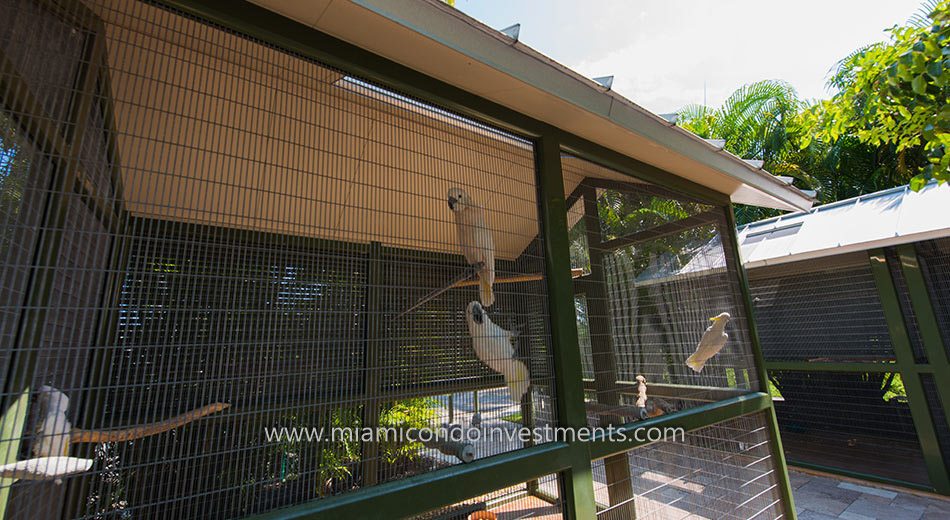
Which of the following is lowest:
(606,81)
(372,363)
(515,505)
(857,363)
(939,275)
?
(515,505)

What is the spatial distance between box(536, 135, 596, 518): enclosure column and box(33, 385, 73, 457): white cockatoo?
5.29 ft

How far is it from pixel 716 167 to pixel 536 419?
6.23 feet

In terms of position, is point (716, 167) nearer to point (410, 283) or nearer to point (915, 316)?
point (410, 283)

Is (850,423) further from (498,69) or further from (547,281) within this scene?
(498,69)

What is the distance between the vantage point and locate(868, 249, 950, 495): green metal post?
3520 millimetres

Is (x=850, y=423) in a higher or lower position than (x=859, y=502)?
higher

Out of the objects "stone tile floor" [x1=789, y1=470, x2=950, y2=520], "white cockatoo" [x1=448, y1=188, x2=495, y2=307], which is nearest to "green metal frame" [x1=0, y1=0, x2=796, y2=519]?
"white cockatoo" [x1=448, y1=188, x2=495, y2=307]

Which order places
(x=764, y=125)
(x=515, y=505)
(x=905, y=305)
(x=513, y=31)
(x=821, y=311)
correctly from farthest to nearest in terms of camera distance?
(x=764, y=125) → (x=821, y=311) → (x=905, y=305) → (x=515, y=505) → (x=513, y=31)

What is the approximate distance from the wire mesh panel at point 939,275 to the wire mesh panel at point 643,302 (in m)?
2.45

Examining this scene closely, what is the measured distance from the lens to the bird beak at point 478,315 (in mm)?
1686

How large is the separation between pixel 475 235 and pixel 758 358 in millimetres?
2474

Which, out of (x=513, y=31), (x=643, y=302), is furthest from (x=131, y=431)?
(x=643, y=302)

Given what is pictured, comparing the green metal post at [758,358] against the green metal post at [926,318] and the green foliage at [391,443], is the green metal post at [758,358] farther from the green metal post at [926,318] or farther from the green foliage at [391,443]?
the green foliage at [391,443]

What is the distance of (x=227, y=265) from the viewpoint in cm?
173
